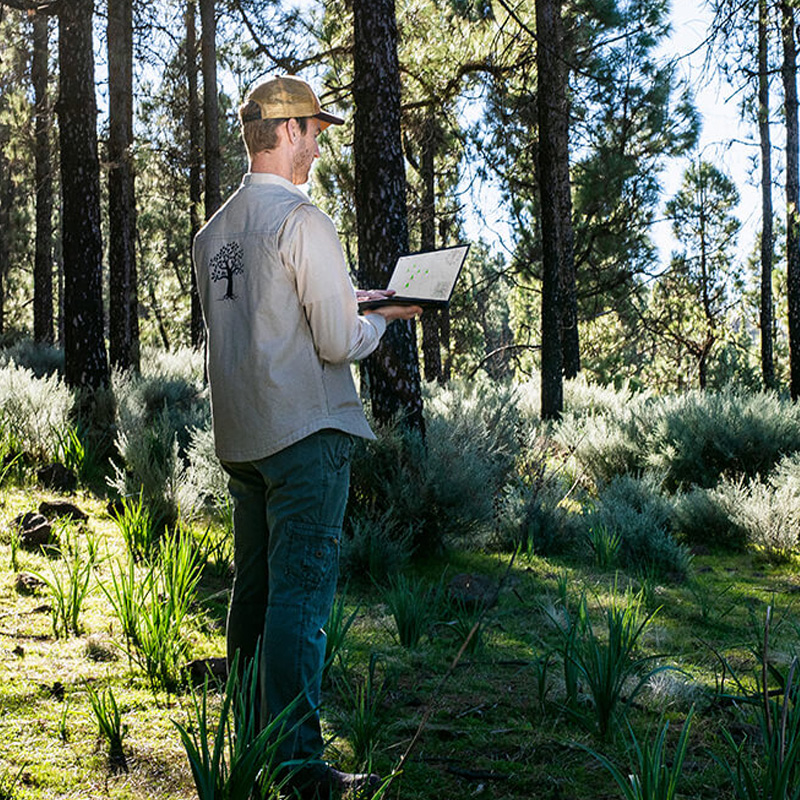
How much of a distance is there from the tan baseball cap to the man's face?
1.8 inches

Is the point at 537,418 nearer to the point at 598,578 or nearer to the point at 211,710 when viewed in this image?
the point at 598,578

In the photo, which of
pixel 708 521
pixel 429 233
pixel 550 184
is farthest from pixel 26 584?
pixel 429 233

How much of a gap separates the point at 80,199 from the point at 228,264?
7139 mm

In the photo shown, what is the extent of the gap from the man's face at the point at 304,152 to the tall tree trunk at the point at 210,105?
10092mm

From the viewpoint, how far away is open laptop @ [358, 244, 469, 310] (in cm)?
260

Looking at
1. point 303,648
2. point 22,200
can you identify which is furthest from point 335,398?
point 22,200

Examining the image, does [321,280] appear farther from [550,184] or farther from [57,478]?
[550,184]

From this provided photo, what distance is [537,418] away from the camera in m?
11.0

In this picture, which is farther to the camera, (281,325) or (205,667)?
(205,667)

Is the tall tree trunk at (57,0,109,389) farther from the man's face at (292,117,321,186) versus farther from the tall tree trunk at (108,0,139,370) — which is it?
the man's face at (292,117,321,186)

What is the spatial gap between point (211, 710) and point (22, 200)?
2480cm

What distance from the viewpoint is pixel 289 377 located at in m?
2.27

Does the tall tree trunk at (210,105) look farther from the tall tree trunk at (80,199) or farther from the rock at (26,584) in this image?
the rock at (26,584)

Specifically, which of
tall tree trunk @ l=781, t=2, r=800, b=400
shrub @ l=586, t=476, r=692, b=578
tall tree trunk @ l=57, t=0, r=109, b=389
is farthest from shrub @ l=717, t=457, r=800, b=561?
tall tree trunk @ l=781, t=2, r=800, b=400
